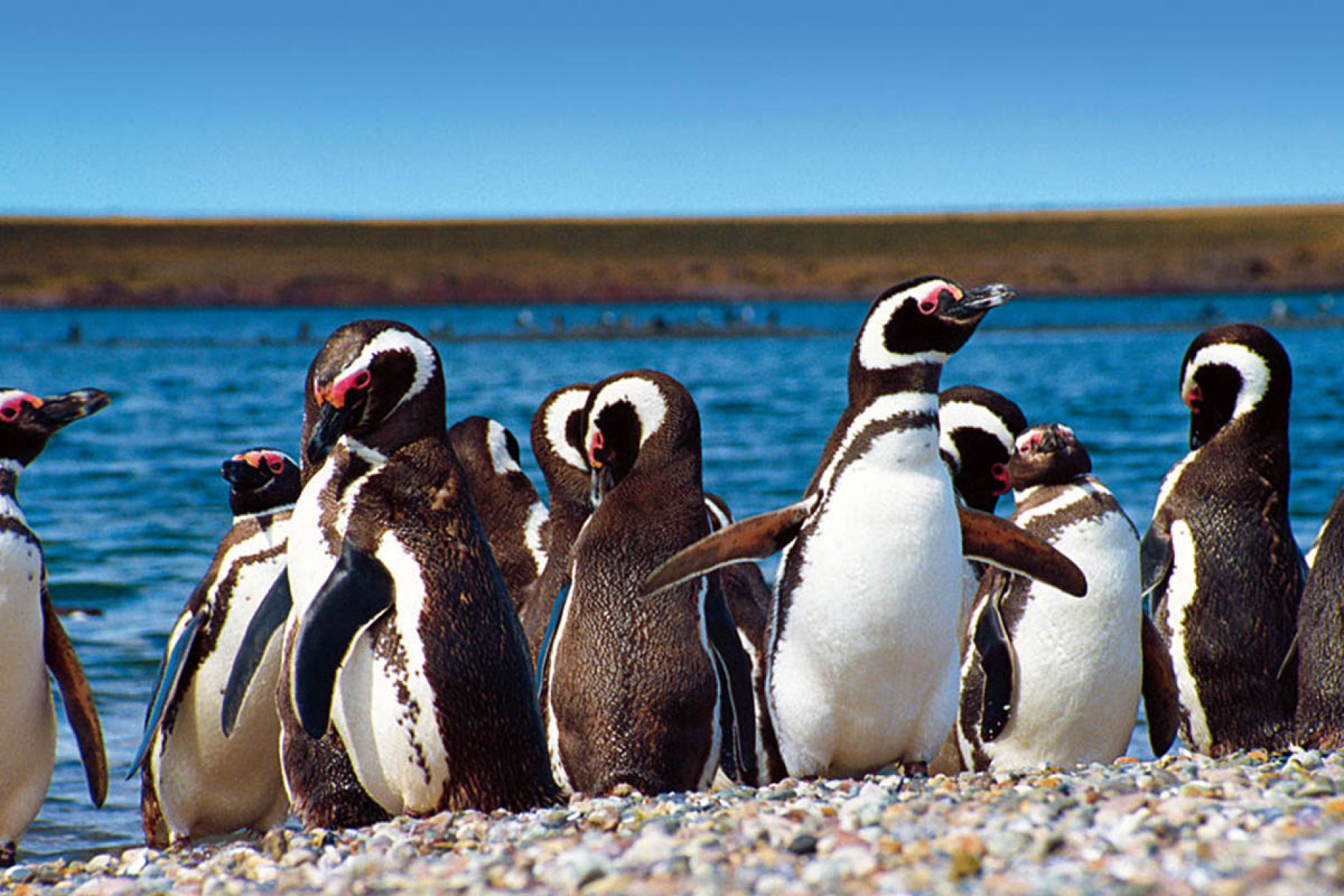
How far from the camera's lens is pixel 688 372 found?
29.2 metres

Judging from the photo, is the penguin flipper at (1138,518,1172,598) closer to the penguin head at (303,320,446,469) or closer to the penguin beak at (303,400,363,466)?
the penguin head at (303,320,446,469)

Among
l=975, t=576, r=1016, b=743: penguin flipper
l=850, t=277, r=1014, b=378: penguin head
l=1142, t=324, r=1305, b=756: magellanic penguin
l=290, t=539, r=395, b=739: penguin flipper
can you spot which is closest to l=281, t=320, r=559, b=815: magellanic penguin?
l=290, t=539, r=395, b=739: penguin flipper

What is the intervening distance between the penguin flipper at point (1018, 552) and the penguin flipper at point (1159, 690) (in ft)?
1.83

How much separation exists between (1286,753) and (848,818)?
187cm

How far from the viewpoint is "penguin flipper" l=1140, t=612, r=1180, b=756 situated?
16.7 feet

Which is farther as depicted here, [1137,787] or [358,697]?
[358,697]

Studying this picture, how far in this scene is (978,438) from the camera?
18.0ft

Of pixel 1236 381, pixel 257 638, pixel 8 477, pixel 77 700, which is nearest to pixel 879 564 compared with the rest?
pixel 257 638

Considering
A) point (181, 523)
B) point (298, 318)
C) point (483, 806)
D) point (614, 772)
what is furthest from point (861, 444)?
point (298, 318)

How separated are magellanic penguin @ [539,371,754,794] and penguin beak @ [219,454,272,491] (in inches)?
44.6

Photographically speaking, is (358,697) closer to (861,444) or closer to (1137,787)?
(861,444)

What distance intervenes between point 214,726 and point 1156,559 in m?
2.94

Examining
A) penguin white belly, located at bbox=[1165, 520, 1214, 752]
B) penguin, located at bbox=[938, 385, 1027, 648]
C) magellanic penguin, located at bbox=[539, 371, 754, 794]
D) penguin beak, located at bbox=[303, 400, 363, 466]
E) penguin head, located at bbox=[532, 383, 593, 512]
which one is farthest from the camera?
penguin head, located at bbox=[532, 383, 593, 512]

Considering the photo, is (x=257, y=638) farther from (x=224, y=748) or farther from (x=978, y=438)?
(x=978, y=438)
